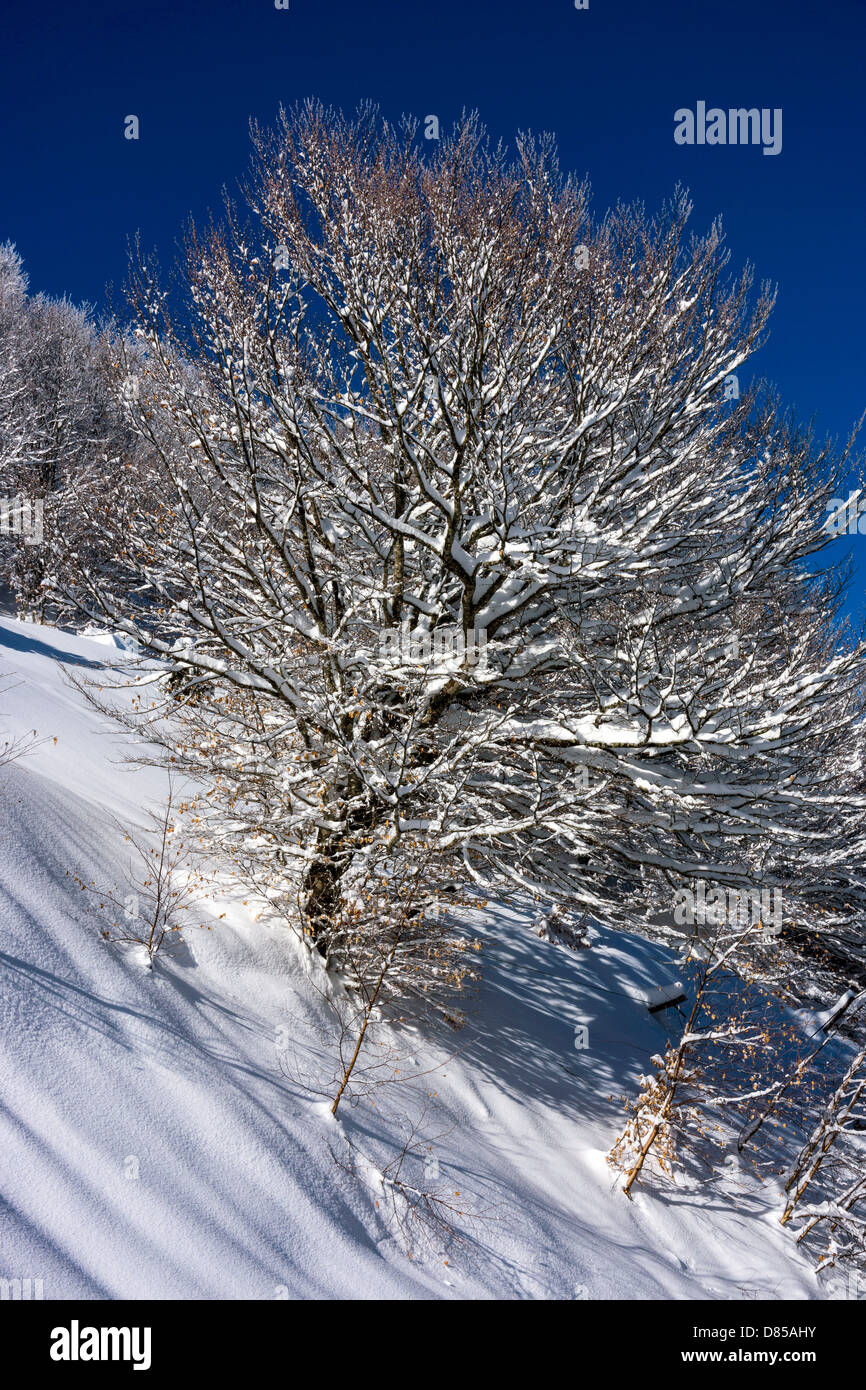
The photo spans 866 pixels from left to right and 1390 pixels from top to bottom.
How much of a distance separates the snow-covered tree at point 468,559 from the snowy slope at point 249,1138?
42.4 inches

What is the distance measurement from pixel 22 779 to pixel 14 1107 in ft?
8.94

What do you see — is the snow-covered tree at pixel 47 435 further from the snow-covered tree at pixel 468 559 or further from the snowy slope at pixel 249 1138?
the snowy slope at pixel 249 1138

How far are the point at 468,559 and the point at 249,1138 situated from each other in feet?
12.9

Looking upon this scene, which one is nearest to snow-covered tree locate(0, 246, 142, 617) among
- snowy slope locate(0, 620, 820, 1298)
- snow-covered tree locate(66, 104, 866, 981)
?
snow-covered tree locate(66, 104, 866, 981)

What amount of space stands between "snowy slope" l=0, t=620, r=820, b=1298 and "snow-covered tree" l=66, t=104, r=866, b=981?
3.53ft

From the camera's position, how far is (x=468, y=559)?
4977 mm

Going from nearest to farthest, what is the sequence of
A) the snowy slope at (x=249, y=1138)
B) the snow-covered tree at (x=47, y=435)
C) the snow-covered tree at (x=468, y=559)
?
the snowy slope at (x=249, y=1138) < the snow-covered tree at (x=468, y=559) < the snow-covered tree at (x=47, y=435)

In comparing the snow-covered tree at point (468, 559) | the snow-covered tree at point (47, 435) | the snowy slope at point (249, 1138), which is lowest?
the snowy slope at point (249, 1138)

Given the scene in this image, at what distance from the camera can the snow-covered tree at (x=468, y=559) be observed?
4.92 m

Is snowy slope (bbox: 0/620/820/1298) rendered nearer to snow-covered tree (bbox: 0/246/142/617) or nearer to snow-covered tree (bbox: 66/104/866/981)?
snow-covered tree (bbox: 66/104/866/981)

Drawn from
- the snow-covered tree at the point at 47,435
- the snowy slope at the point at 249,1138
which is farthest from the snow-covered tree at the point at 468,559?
the snow-covered tree at the point at 47,435

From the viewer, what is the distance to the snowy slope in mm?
2869

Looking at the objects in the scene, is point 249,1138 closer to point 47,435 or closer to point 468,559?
point 468,559
